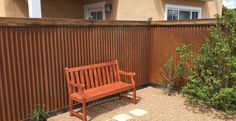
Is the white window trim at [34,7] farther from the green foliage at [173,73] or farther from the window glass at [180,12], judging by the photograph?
the window glass at [180,12]

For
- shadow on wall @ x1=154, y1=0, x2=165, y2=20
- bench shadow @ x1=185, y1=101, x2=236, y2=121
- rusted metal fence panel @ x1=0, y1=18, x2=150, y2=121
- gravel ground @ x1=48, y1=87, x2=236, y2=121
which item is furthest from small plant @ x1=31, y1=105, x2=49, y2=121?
shadow on wall @ x1=154, y1=0, x2=165, y2=20

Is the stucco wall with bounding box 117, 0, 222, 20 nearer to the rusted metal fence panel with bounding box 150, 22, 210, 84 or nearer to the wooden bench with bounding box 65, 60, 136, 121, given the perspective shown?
the rusted metal fence panel with bounding box 150, 22, 210, 84

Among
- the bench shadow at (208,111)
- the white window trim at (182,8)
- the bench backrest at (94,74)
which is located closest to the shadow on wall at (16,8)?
the bench backrest at (94,74)

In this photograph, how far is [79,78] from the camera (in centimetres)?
471

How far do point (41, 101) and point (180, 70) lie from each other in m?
3.51

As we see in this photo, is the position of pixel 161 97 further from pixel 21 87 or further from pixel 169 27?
pixel 21 87

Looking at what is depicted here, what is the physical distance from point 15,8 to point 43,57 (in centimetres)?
469

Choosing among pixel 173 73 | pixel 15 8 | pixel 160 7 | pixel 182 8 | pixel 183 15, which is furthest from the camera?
pixel 183 15

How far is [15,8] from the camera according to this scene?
786 centimetres

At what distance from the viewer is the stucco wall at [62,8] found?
830cm

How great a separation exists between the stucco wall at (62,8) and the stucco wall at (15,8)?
0.69m

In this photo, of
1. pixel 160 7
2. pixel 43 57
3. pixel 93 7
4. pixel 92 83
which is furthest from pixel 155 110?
pixel 160 7

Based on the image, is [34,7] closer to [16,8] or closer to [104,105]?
[16,8]

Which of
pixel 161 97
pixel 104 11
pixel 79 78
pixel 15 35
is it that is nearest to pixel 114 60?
pixel 79 78
